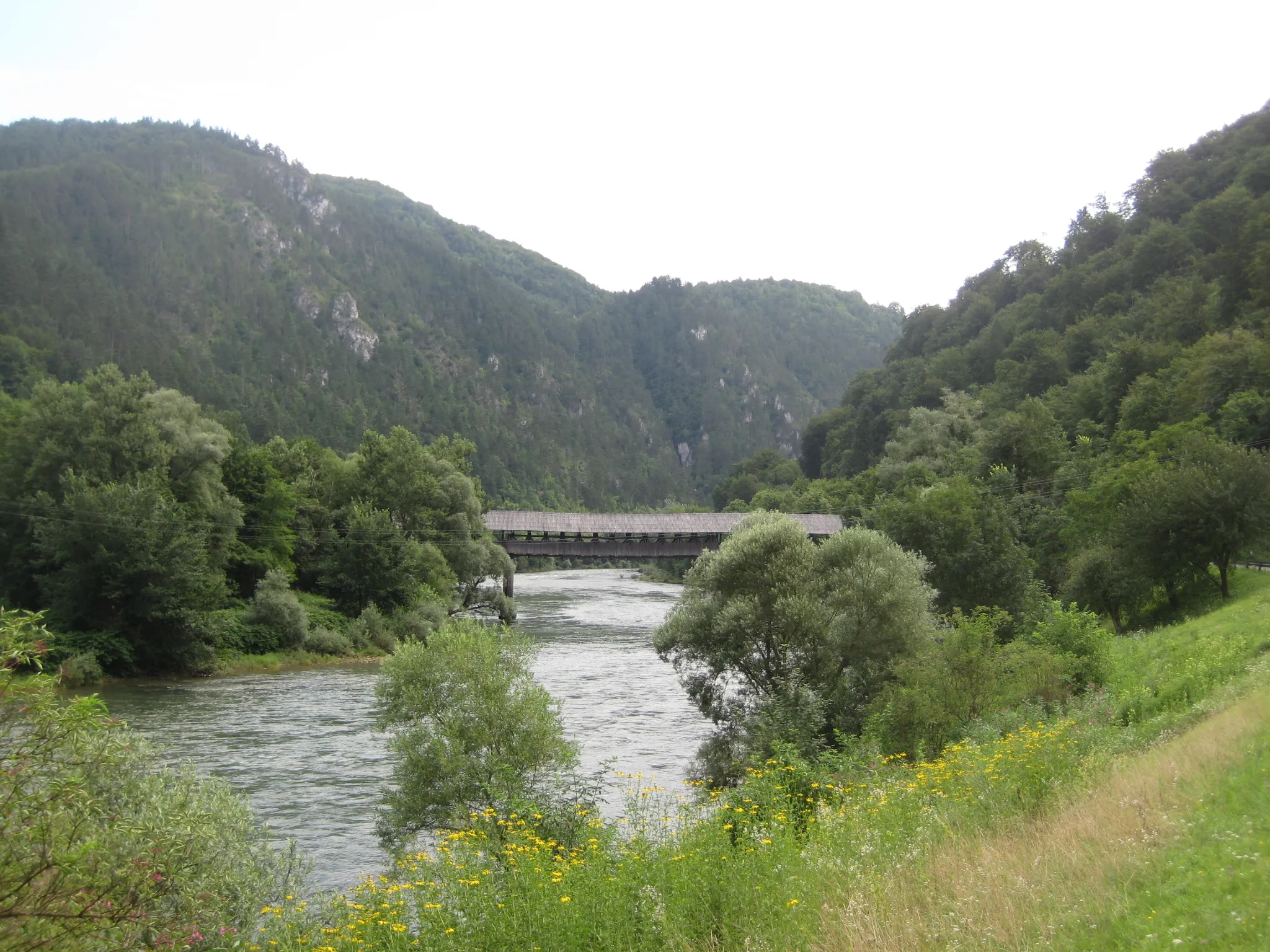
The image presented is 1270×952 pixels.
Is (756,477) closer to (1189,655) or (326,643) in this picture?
(326,643)

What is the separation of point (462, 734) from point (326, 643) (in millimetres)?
33016

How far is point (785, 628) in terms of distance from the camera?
27922 millimetres

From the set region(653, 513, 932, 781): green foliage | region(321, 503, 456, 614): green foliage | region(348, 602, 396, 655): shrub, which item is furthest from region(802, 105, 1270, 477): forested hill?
region(321, 503, 456, 614): green foliage

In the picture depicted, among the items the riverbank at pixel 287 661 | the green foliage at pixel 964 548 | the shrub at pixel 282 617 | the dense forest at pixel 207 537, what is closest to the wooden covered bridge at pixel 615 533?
the dense forest at pixel 207 537

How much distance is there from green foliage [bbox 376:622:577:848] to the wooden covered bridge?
4829cm

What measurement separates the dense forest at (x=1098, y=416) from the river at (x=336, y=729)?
14.9 meters

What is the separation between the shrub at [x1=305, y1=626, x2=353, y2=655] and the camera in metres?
51.3

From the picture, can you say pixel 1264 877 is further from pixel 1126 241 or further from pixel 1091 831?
pixel 1126 241

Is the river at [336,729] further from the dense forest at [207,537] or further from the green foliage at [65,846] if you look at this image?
the green foliage at [65,846]

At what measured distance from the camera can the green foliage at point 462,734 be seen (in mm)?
20109

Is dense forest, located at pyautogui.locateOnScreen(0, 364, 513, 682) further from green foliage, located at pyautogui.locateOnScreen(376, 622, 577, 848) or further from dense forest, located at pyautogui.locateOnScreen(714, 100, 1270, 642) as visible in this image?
dense forest, located at pyautogui.locateOnScreen(714, 100, 1270, 642)

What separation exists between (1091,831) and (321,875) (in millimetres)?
14941

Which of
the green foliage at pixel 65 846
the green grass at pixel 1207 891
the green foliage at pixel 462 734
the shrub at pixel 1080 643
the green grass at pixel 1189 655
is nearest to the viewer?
the green foliage at pixel 65 846

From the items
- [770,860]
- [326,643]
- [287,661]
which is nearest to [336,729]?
[287,661]
